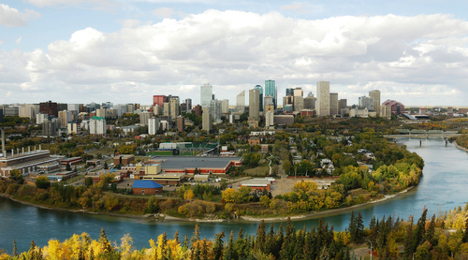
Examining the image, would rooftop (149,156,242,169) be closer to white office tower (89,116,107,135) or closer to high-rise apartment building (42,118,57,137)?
white office tower (89,116,107,135)

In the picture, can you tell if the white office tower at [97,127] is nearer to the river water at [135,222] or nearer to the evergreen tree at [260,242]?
the river water at [135,222]

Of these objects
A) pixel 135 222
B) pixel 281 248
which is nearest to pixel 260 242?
pixel 281 248

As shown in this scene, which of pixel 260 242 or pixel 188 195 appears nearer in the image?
pixel 260 242

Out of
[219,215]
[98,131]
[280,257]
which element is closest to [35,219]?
[219,215]

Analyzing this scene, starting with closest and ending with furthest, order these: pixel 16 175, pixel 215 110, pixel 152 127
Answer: pixel 16 175 < pixel 152 127 < pixel 215 110

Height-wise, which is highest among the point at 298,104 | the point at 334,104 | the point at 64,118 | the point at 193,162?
the point at 298,104

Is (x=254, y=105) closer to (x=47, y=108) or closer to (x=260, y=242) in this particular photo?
(x=47, y=108)

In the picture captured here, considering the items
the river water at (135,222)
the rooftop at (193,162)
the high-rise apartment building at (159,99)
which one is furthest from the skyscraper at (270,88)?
the river water at (135,222)

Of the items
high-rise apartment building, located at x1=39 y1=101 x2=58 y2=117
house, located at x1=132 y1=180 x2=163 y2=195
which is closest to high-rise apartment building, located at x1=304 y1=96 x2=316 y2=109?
high-rise apartment building, located at x1=39 y1=101 x2=58 y2=117

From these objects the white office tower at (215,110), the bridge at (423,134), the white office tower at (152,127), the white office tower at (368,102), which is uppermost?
the white office tower at (368,102)

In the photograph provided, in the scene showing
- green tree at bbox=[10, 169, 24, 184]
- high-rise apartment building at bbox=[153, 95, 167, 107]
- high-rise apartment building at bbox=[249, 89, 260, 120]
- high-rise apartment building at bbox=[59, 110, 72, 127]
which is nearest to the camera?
green tree at bbox=[10, 169, 24, 184]

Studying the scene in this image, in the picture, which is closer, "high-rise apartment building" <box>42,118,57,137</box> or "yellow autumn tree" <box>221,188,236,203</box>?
"yellow autumn tree" <box>221,188,236,203</box>

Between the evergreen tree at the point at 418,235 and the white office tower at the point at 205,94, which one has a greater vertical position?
the white office tower at the point at 205,94

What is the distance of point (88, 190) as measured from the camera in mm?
8984
